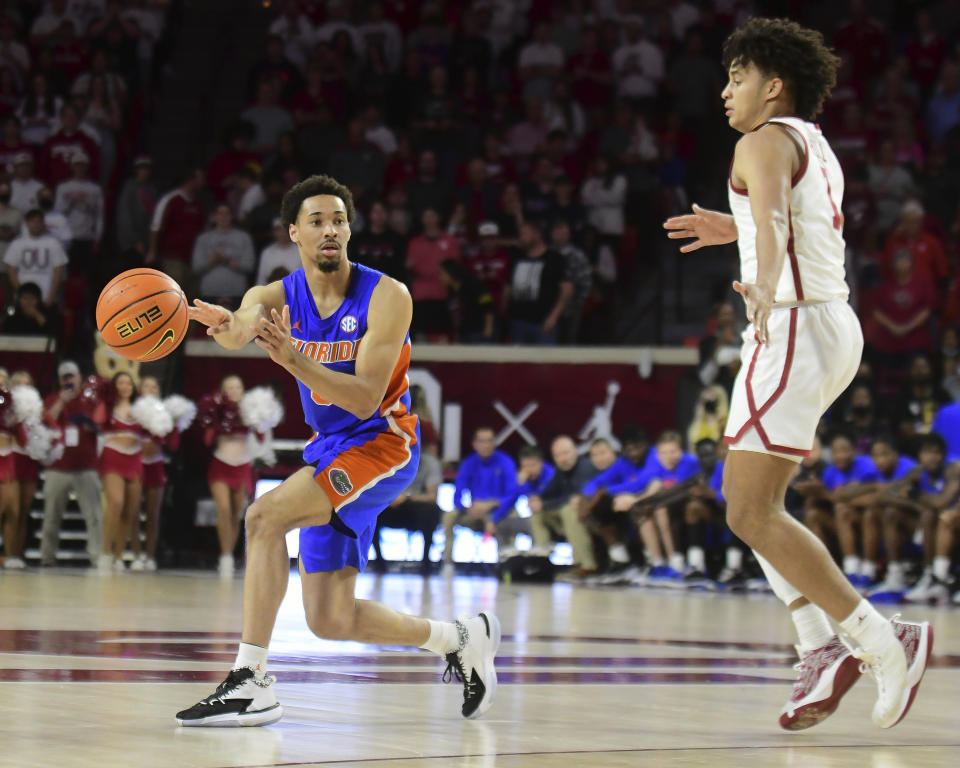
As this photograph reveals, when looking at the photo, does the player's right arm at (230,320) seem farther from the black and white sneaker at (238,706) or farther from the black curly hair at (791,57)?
the black curly hair at (791,57)

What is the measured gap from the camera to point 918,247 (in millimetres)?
14016

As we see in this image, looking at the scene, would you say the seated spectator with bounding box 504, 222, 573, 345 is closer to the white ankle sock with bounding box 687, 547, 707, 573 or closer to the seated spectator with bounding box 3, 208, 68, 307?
the white ankle sock with bounding box 687, 547, 707, 573

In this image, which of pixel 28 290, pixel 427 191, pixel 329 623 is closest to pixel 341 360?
pixel 329 623

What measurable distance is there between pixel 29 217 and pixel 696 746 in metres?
12.1

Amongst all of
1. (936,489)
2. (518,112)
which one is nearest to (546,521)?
(936,489)

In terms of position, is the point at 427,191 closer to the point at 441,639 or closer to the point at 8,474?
the point at 8,474

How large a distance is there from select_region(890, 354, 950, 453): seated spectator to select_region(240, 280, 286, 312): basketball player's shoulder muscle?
8.57 m

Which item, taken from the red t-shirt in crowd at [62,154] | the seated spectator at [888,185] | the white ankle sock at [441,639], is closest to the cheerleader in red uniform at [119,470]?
the red t-shirt in crowd at [62,154]

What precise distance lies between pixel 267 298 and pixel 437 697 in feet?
5.18

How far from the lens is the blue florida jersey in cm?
539

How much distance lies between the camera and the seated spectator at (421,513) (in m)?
14.5

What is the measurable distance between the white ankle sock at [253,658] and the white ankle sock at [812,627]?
68.0 inches

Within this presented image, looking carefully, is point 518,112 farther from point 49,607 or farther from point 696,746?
point 696,746

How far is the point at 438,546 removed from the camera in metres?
15.1
